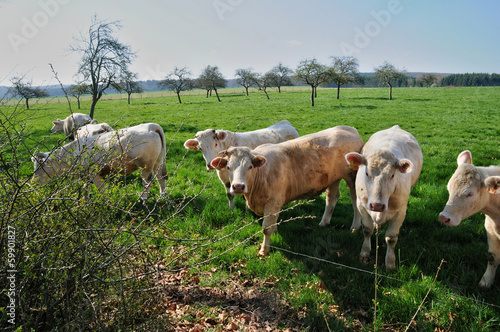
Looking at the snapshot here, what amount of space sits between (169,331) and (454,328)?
3.22 metres

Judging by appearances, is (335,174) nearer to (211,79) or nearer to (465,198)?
(465,198)

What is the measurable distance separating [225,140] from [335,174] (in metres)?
3.21

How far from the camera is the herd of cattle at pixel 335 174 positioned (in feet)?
12.3

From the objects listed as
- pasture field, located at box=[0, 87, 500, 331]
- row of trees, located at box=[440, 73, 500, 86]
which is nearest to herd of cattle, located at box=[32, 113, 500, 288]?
pasture field, located at box=[0, 87, 500, 331]

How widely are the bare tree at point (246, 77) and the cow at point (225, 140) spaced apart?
186ft

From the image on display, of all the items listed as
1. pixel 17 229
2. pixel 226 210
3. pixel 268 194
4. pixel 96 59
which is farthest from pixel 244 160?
pixel 96 59

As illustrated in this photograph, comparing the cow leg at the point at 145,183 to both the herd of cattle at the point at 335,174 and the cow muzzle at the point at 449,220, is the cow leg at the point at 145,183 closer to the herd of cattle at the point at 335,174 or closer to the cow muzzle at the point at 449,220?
the herd of cattle at the point at 335,174

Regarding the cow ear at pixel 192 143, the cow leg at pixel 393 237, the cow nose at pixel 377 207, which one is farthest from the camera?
the cow ear at pixel 192 143

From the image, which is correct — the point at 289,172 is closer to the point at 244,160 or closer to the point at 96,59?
the point at 244,160

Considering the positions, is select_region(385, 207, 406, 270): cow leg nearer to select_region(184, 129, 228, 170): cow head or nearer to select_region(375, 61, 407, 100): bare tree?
select_region(184, 129, 228, 170): cow head

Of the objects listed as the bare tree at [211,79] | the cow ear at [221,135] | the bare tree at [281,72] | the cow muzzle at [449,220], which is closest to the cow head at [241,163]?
the cow ear at [221,135]

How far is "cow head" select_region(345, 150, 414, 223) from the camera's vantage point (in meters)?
3.92

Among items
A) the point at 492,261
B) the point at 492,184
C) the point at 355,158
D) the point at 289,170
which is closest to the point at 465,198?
the point at 492,184

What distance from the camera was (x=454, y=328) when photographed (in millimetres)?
3289
